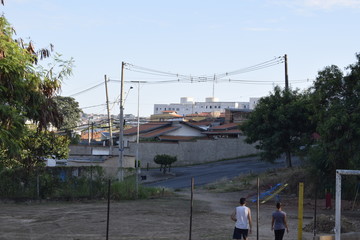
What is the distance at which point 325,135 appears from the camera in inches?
1130

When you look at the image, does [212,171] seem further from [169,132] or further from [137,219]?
[137,219]

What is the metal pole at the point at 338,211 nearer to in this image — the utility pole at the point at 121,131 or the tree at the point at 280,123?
the utility pole at the point at 121,131

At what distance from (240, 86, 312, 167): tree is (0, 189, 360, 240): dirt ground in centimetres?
666

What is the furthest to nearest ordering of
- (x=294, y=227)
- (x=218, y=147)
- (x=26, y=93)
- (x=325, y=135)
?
(x=218, y=147)
(x=325, y=135)
(x=294, y=227)
(x=26, y=93)

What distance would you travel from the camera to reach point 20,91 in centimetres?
1332

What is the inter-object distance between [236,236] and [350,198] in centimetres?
1819

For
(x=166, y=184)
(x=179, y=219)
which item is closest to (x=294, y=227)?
(x=179, y=219)

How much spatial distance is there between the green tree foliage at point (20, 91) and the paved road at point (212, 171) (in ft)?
95.6

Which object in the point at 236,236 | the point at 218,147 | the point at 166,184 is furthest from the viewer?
the point at 218,147

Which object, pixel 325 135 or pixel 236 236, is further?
pixel 325 135

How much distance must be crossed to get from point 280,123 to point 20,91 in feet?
92.8

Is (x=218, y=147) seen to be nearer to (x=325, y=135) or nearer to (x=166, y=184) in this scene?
(x=166, y=184)

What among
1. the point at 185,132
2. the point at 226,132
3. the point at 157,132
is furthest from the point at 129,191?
the point at 185,132

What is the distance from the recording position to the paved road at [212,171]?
4528 cm
